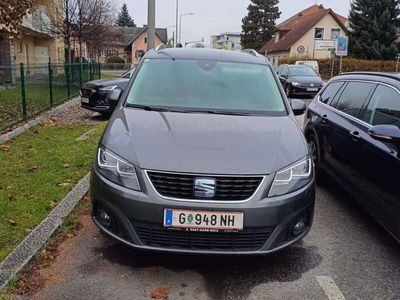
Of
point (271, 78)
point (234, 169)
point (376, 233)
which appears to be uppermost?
point (271, 78)

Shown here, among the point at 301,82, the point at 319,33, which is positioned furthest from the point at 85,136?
the point at 319,33

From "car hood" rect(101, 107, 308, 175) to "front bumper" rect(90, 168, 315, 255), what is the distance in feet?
0.69

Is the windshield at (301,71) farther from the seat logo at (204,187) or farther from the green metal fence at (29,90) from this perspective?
the seat logo at (204,187)

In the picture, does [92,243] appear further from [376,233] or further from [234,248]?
[376,233]

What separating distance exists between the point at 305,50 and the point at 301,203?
180 ft

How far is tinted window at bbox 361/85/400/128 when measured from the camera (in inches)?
172

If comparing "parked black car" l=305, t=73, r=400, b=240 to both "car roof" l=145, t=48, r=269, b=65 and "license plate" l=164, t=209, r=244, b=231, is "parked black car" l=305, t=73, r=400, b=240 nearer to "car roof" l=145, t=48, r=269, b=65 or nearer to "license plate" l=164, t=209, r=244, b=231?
"car roof" l=145, t=48, r=269, b=65

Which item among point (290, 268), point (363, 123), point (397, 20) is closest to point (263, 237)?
point (290, 268)

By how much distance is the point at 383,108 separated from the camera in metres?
4.63

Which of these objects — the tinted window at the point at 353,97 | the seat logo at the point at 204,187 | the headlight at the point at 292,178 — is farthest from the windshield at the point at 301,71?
the seat logo at the point at 204,187

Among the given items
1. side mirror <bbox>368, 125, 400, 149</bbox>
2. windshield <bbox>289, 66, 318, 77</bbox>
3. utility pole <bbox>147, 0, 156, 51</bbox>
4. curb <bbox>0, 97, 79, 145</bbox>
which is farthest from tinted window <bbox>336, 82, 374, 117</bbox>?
A: windshield <bbox>289, 66, 318, 77</bbox>

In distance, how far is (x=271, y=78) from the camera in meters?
5.04

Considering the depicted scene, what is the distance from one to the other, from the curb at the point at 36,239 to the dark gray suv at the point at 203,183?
25.4 inches

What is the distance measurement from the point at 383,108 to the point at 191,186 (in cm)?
239
